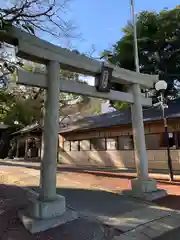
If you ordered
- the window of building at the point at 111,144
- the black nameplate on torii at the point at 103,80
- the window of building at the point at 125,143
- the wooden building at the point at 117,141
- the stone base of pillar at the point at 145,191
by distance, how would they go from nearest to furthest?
the black nameplate on torii at the point at 103,80 → the stone base of pillar at the point at 145,191 → the wooden building at the point at 117,141 → the window of building at the point at 125,143 → the window of building at the point at 111,144

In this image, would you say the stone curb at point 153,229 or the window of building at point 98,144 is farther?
the window of building at point 98,144

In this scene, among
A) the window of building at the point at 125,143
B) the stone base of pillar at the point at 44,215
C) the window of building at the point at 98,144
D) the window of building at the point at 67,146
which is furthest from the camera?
the window of building at the point at 67,146

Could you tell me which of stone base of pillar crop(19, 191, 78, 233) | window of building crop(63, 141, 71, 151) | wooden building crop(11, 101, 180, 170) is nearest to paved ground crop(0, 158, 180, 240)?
stone base of pillar crop(19, 191, 78, 233)

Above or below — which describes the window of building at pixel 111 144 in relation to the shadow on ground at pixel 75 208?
above

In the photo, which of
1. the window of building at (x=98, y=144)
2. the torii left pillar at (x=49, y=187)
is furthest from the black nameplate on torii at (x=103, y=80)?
the window of building at (x=98, y=144)

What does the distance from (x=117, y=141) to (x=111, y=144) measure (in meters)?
0.69

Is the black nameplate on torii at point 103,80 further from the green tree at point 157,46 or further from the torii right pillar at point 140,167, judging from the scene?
the green tree at point 157,46

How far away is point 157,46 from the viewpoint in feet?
64.2

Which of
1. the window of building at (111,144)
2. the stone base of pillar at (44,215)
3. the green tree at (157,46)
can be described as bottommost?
the stone base of pillar at (44,215)

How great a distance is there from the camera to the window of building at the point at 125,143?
48.1ft

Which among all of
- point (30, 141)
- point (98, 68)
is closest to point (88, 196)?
point (98, 68)

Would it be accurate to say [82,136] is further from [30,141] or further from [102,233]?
[102,233]

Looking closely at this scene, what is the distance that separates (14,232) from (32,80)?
3.06 meters

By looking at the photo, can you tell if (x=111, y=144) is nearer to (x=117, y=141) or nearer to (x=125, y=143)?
(x=117, y=141)
